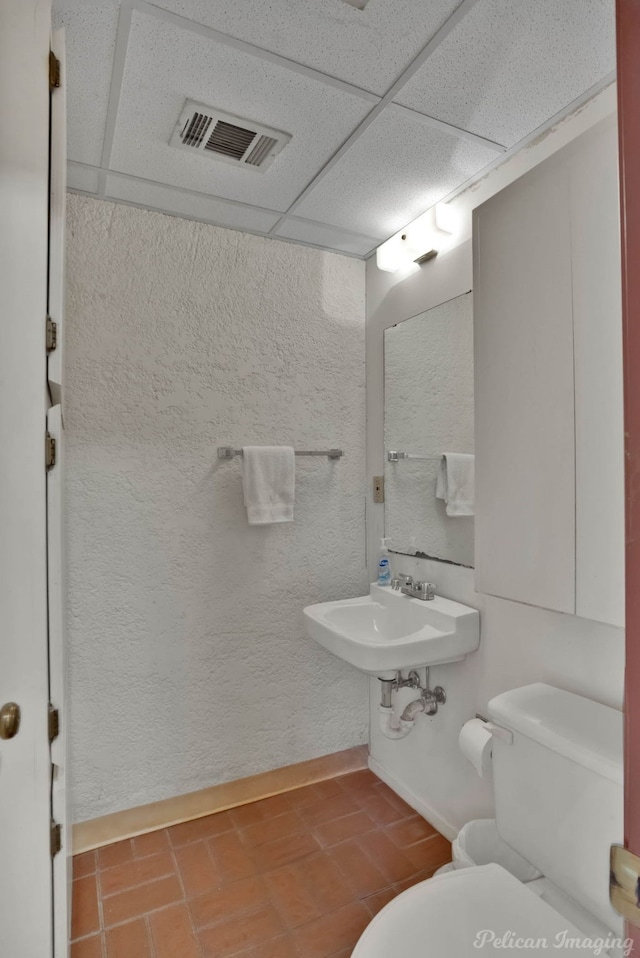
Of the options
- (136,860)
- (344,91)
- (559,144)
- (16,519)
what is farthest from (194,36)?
(136,860)

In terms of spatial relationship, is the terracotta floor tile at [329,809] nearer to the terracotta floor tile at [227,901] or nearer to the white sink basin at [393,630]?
the terracotta floor tile at [227,901]

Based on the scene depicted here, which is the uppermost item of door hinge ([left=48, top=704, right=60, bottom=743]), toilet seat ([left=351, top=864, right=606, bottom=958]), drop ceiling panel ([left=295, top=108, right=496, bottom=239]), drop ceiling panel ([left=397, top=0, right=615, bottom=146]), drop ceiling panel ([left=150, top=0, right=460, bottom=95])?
drop ceiling panel ([left=295, top=108, right=496, bottom=239])

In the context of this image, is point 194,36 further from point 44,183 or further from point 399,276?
point 399,276

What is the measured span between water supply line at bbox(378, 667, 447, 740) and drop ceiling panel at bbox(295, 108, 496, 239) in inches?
70.1

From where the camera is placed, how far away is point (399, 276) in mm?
2184

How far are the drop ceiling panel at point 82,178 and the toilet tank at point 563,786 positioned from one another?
2069 mm

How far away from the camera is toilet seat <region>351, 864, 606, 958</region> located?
3.27ft

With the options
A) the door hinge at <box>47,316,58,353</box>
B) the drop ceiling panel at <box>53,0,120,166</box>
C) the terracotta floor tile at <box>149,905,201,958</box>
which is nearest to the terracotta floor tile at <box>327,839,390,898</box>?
the terracotta floor tile at <box>149,905,201,958</box>

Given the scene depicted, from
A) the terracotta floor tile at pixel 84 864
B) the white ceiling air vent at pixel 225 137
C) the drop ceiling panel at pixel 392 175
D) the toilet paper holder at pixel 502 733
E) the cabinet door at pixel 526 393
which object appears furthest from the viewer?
the terracotta floor tile at pixel 84 864

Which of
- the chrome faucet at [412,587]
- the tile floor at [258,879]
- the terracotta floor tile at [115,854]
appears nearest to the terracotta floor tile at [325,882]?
the tile floor at [258,879]

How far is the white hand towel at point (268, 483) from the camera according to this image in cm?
204

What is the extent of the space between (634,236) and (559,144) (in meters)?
1.40

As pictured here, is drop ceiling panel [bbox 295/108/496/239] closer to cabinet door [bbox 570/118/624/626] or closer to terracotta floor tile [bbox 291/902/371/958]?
cabinet door [bbox 570/118/624/626]

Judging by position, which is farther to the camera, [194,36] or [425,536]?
[425,536]
